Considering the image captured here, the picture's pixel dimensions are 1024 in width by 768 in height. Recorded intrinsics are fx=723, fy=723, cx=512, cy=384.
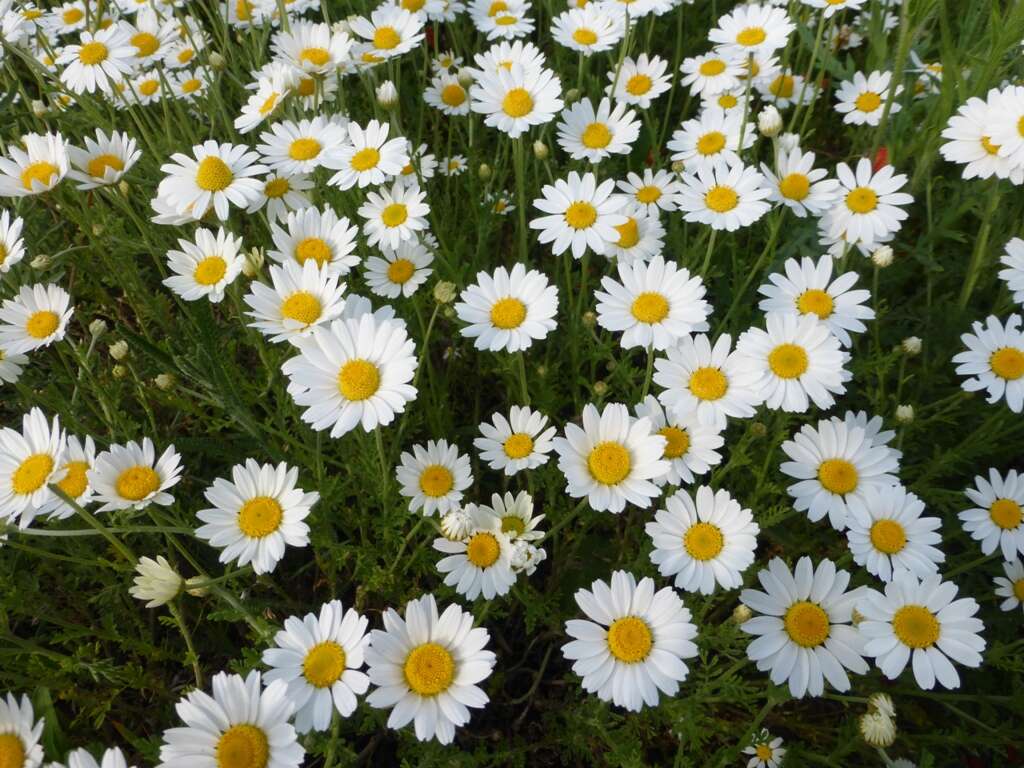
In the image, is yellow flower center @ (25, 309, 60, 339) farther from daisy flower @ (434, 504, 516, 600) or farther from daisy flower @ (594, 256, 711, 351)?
daisy flower @ (594, 256, 711, 351)

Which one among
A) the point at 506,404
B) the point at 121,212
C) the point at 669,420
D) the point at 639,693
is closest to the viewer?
the point at 639,693

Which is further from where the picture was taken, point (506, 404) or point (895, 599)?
point (506, 404)

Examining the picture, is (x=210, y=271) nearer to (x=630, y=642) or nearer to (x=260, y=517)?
(x=260, y=517)

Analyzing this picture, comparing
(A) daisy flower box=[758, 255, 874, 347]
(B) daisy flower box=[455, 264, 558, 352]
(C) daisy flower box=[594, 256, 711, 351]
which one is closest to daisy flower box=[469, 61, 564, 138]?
(B) daisy flower box=[455, 264, 558, 352]

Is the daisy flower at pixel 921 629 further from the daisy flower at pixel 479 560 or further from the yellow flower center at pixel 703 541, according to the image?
the daisy flower at pixel 479 560

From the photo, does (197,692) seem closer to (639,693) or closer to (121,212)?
(639,693)

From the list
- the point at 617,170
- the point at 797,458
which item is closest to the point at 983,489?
the point at 797,458

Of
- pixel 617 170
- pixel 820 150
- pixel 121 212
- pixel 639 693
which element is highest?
pixel 820 150

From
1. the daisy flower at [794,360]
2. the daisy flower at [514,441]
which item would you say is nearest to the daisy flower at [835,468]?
the daisy flower at [794,360]
